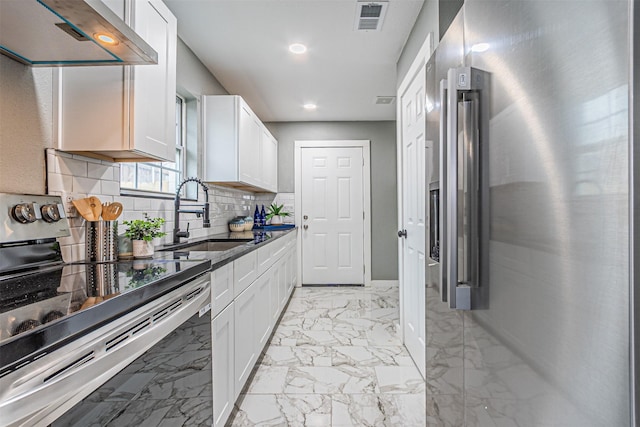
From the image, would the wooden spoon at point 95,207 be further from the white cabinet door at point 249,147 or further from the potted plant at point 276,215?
the potted plant at point 276,215

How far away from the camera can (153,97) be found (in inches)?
63.6

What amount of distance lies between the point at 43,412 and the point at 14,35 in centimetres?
117

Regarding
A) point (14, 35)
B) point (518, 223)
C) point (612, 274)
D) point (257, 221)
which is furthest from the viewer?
point (257, 221)

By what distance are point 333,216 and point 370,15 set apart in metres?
3.07

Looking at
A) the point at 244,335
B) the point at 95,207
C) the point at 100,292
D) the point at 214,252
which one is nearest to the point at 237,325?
the point at 244,335

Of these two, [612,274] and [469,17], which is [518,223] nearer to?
[612,274]

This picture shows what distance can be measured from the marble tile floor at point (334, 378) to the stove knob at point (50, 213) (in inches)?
51.4

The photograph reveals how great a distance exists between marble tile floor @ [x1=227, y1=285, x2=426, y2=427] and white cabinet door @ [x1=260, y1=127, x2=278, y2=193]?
1.71 metres

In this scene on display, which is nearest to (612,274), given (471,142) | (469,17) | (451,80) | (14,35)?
(471,142)

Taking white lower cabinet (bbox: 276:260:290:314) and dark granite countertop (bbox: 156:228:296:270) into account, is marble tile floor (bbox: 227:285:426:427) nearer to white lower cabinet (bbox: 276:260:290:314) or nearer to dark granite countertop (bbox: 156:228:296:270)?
white lower cabinet (bbox: 276:260:290:314)

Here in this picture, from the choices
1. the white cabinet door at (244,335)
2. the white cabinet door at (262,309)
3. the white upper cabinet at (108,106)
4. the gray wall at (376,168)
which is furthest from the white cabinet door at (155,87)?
the gray wall at (376,168)

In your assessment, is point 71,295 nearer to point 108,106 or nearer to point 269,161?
point 108,106

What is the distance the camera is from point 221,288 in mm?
1600

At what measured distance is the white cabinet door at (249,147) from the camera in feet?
10.3
